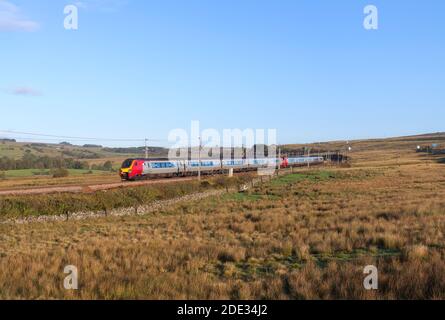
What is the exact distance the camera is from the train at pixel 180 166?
4441cm

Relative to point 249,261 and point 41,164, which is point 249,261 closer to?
point 249,261

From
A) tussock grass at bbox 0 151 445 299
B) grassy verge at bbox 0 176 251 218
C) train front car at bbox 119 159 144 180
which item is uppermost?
train front car at bbox 119 159 144 180

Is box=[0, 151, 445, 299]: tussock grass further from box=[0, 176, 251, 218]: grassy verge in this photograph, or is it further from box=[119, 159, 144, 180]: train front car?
box=[119, 159, 144, 180]: train front car

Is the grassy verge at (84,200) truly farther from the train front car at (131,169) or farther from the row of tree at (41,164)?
the row of tree at (41,164)

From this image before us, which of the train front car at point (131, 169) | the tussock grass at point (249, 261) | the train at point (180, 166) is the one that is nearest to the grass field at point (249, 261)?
the tussock grass at point (249, 261)

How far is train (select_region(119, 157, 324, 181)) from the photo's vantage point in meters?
44.4

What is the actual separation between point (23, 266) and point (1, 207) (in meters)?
17.8

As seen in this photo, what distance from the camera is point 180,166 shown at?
175 ft

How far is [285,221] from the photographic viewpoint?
64.6ft

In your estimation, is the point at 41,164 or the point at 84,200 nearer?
the point at 84,200

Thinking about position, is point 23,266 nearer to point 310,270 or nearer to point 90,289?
point 90,289

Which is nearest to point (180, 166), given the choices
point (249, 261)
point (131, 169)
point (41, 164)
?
point (131, 169)

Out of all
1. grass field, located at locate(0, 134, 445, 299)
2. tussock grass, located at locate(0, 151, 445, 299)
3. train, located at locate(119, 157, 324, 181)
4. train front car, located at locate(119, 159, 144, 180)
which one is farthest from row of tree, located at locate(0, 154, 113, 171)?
grass field, located at locate(0, 134, 445, 299)
